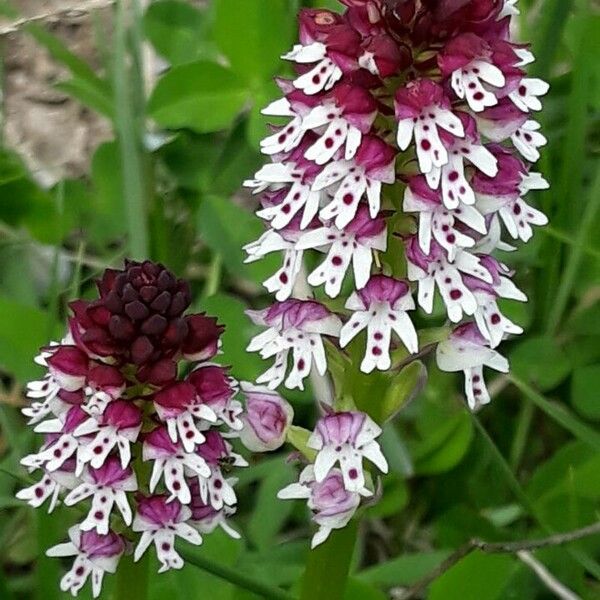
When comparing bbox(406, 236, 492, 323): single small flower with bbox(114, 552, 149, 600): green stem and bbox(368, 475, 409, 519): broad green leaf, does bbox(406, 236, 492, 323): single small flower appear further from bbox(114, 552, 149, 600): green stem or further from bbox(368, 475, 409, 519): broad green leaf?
bbox(368, 475, 409, 519): broad green leaf

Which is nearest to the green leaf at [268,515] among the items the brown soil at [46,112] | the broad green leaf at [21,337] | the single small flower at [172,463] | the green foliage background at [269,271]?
the green foliage background at [269,271]

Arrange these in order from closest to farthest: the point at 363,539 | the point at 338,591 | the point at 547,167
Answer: the point at 338,591
the point at 363,539
the point at 547,167

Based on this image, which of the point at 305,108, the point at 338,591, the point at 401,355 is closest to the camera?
the point at 305,108

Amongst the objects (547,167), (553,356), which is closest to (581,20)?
(547,167)

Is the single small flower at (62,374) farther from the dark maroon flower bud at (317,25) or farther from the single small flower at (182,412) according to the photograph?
the dark maroon flower bud at (317,25)

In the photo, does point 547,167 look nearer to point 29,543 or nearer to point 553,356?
point 553,356

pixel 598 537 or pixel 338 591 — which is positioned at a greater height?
pixel 338 591

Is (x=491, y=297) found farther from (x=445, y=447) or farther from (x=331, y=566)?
(x=445, y=447)

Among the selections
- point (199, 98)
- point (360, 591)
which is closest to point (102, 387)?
point (360, 591)
